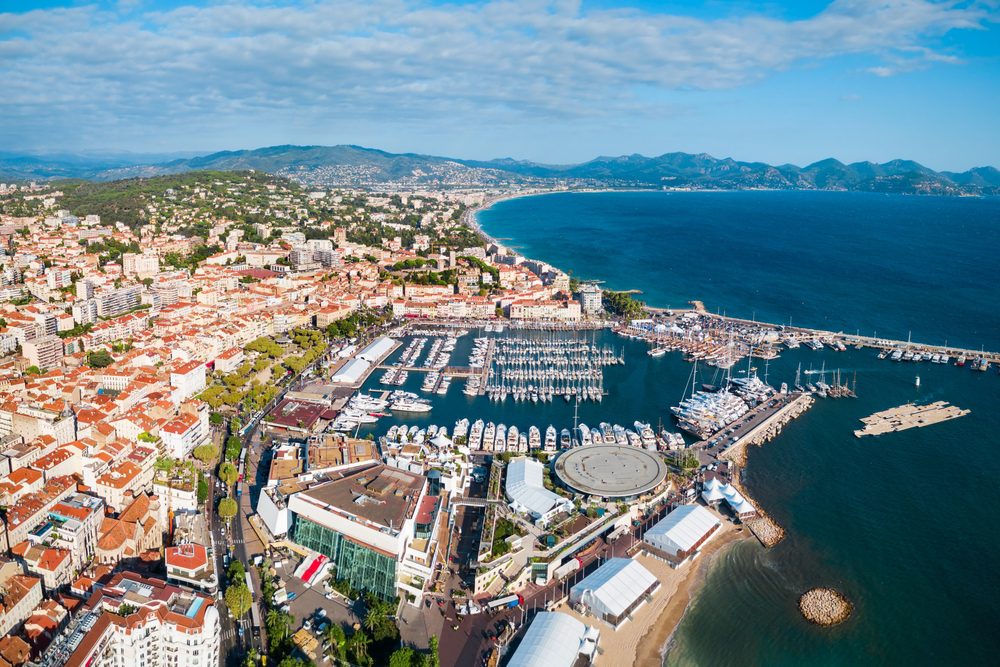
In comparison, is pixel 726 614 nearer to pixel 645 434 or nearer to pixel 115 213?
pixel 645 434

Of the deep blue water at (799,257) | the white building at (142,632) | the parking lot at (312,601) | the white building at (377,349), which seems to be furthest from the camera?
the deep blue water at (799,257)

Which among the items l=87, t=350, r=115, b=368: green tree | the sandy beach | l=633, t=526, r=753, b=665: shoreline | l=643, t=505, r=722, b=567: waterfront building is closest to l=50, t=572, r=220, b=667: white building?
the sandy beach

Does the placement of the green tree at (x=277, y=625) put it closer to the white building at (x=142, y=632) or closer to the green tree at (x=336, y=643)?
the green tree at (x=336, y=643)

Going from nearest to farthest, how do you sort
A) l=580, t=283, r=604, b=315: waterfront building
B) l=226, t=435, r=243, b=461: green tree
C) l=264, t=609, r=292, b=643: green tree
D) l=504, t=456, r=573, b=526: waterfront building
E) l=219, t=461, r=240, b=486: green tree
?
l=264, t=609, r=292, b=643: green tree → l=504, t=456, r=573, b=526: waterfront building → l=219, t=461, r=240, b=486: green tree → l=226, t=435, r=243, b=461: green tree → l=580, t=283, r=604, b=315: waterfront building

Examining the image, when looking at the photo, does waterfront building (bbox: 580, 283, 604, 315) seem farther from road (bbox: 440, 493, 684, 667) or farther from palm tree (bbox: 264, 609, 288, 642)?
palm tree (bbox: 264, 609, 288, 642)

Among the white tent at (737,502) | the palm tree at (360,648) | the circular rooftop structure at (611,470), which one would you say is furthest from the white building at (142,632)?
the white tent at (737,502)

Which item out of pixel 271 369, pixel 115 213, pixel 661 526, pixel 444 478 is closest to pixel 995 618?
pixel 661 526
